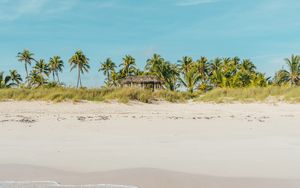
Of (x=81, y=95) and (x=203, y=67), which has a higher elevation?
(x=203, y=67)

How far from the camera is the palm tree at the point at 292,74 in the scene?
49875 millimetres

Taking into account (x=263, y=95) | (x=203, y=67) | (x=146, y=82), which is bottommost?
(x=263, y=95)

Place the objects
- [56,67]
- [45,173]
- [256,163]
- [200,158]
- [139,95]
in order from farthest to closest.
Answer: [56,67]
[139,95]
[200,158]
[256,163]
[45,173]

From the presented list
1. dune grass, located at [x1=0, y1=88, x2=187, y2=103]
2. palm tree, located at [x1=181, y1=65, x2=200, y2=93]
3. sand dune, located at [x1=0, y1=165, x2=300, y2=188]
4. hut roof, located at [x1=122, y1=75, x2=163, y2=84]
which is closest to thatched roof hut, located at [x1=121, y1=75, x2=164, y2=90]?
hut roof, located at [x1=122, y1=75, x2=163, y2=84]

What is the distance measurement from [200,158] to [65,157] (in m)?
2.17

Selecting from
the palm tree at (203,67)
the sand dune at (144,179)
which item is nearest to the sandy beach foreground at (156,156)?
the sand dune at (144,179)

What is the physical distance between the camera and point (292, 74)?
5009 centimetres

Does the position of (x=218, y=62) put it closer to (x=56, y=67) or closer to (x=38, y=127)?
(x=56, y=67)

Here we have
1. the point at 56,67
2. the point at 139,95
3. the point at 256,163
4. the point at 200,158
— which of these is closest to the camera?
the point at 256,163

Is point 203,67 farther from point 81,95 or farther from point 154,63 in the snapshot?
point 81,95

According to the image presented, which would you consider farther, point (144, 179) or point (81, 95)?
point (81, 95)

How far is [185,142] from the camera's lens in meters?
7.27

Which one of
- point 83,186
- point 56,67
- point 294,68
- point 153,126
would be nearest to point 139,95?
point 153,126

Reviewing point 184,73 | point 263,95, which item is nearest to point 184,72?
point 184,73
